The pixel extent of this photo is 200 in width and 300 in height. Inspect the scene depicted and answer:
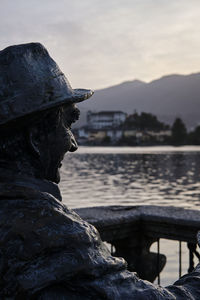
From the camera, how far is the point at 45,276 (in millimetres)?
1466

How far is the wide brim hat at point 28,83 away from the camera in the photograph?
1.60m

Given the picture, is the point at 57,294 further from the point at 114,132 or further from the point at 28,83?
→ the point at 114,132

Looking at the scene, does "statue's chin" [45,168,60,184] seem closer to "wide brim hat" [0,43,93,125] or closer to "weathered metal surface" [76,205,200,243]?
"wide brim hat" [0,43,93,125]

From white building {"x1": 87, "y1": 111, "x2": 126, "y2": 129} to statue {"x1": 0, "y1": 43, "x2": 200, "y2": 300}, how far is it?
174 m

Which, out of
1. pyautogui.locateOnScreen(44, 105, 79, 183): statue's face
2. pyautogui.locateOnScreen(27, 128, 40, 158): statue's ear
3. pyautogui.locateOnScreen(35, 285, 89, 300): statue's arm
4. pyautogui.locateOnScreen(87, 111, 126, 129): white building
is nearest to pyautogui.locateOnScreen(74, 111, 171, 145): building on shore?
pyautogui.locateOnScreen(87, 111, 126, 129): white building

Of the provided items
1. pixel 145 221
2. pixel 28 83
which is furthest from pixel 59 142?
pixel 145 221

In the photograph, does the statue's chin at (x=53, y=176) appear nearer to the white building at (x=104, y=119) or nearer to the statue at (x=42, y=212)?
the statue at (x=42, y=212)

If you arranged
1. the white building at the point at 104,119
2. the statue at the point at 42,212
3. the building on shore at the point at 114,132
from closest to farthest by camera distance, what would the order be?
1. the statue at the point at 42,212
2. the building on shore at the point at 114,132
3. the white building at the point at 104,119

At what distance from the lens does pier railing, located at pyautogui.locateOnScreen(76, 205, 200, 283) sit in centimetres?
456

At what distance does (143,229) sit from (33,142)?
11.1 feet

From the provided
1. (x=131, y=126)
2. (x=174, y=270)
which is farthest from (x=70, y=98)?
(x=131, y=126)

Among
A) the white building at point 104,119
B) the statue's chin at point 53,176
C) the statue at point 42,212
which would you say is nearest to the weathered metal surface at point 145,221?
the statue's chin at point 53,176

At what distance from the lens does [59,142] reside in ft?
5.81

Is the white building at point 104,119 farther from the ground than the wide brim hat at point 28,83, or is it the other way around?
the white building at point 104,119
